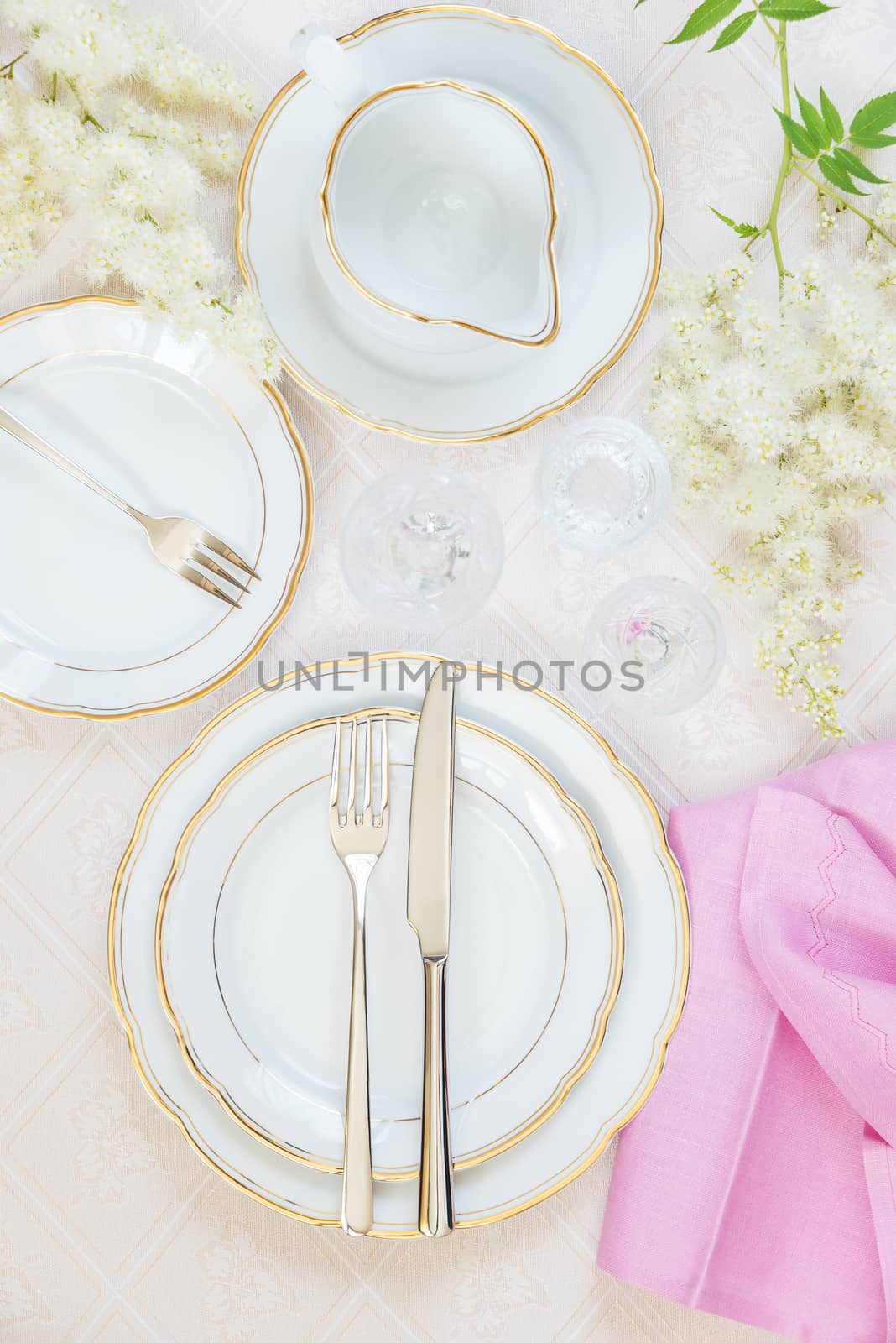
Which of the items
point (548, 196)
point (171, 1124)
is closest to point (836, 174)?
point (548, 196)

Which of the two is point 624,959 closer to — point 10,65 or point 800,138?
point 800,138

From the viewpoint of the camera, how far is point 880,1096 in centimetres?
69

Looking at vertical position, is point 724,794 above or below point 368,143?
below

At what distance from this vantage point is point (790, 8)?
2.08ft

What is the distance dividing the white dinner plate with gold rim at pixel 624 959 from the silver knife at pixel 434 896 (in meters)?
0.03

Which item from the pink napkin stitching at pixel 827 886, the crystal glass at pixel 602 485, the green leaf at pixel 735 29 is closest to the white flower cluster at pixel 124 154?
the crystal glass at pixel 602 485

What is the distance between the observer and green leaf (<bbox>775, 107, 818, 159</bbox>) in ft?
2.14

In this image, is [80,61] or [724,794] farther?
[724,794]

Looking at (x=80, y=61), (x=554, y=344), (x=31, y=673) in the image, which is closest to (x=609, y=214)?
(x=554, y=344)

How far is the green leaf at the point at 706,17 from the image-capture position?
0.63 metres

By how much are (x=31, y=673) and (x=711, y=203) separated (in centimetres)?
69

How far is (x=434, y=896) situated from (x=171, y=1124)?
334 millimetres

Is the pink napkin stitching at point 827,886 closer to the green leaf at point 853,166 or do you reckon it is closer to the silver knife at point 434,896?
the silver knife at point 434,896

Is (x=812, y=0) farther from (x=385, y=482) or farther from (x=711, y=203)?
(x=385, y=482)
